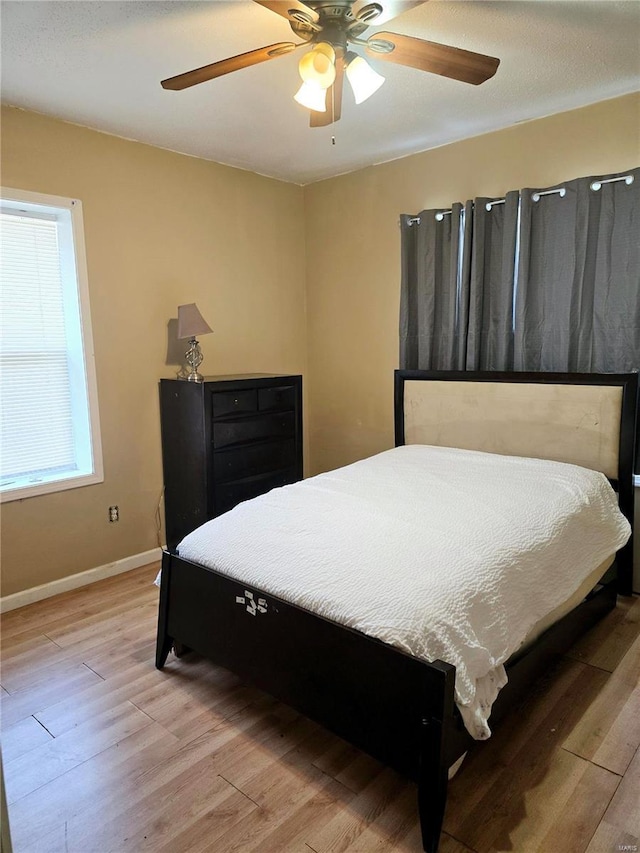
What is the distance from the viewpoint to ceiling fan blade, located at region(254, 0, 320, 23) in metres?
1.51

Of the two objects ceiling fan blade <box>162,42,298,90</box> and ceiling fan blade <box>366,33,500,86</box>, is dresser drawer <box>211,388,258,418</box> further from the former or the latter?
ceiling fan blade <box>366,33,500,86</box>

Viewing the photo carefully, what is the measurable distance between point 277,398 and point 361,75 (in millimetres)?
1952

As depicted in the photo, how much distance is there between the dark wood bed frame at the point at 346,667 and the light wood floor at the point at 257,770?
139 mm

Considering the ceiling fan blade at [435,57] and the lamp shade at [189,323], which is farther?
the lamp shade at [189,323]

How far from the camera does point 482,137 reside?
3.11m

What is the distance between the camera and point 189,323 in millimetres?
3141

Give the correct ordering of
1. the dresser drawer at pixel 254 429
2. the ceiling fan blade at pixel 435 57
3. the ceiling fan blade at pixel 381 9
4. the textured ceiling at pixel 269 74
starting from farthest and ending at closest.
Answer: the dresser drawer at pixel 254 429
the textured ceiling at pixel 269 74
the ceiling fan blade at pixel 435 57
the ceiling fan blade at pixel 381 9

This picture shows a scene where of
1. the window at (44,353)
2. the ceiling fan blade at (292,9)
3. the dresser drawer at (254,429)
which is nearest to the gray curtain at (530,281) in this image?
the dresser drawer at (254,429)

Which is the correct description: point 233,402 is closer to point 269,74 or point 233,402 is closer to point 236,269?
point 236,269

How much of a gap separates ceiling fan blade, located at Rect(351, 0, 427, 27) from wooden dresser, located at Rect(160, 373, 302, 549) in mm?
1877

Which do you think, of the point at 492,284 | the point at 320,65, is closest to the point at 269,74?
the point at 320,65

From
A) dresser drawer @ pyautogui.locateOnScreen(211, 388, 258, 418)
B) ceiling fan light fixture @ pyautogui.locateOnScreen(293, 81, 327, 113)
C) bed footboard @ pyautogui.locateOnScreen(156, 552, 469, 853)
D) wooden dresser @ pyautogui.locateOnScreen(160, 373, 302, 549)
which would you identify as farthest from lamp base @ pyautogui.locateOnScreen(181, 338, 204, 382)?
ceiling fan light fixture @ pyautogui.locateOnScreen(293, 81, 327, 113)

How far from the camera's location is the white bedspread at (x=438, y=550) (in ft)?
4.98

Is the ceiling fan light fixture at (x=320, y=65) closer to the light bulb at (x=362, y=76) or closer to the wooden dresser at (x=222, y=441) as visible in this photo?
the light bulb at (x=362, y=76)
